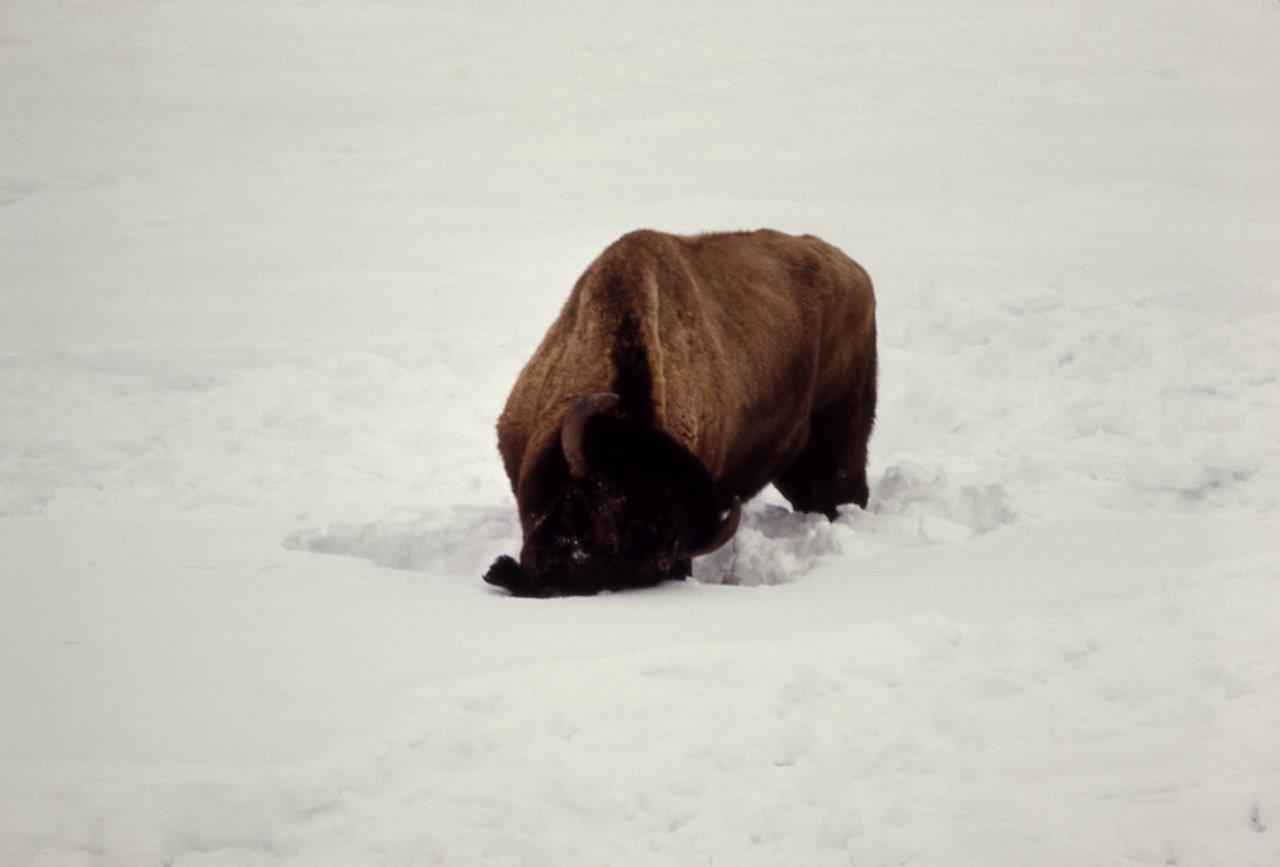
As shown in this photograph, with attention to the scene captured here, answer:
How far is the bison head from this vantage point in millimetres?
4703

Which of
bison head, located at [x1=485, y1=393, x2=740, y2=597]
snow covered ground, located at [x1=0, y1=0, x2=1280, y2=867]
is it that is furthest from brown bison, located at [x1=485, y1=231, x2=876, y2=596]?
snow covered ground, located at [x1=0, y1=0, x2=1280, y2=867]

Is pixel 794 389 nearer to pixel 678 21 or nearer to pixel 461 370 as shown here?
pixel 461 370

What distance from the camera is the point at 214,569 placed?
465 centimetres

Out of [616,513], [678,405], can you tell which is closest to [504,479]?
[678,405]

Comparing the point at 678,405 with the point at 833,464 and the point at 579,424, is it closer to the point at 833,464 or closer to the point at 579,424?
the point at 579,424

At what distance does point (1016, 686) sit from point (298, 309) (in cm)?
887

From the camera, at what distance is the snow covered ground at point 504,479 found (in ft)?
9.60

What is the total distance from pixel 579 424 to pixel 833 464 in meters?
2.65

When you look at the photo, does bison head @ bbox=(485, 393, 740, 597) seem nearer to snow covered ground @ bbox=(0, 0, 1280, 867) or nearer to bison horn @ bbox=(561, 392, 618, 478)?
bison horn @ bbox=(561, 392, 618, 478)

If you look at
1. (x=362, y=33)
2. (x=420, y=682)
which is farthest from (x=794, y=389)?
(x=362, y=33)

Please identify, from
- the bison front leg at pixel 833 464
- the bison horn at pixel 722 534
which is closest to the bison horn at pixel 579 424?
the bison horn at pixel 722 534

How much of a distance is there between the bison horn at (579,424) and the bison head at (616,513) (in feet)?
0.08

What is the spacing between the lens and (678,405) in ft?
16.6

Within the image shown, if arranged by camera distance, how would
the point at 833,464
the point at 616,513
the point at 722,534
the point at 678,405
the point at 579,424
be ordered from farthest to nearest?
1. the point at 833,464
2. the point at 678,405
3. the point at 722,534
4. the point at 616,513
5. the point at 579,424
